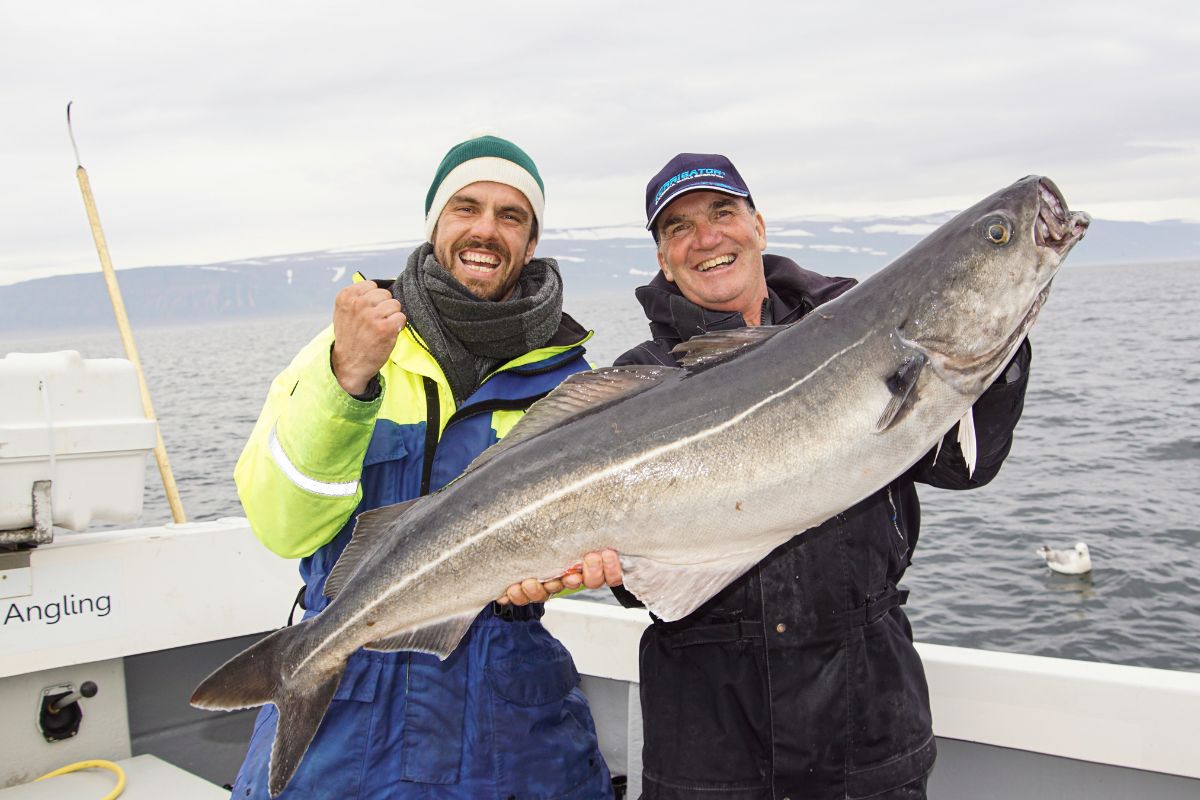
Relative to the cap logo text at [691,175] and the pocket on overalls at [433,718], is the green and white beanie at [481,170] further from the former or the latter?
the pocket on overalls at [433,718]

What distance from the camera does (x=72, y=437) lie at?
4.87m

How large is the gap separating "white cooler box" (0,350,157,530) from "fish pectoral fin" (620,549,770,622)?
10.4 ft

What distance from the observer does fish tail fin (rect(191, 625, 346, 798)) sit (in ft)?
10.9

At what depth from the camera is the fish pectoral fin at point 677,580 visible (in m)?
3.28

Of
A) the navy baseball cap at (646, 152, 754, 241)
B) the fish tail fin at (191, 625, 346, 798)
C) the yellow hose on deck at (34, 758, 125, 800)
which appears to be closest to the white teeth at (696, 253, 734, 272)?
the navy baseball cap at (646, 152, 754, 241)

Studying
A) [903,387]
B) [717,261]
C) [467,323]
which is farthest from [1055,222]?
[467,323]

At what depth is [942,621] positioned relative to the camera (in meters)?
11.3

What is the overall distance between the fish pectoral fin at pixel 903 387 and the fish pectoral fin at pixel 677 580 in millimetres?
622

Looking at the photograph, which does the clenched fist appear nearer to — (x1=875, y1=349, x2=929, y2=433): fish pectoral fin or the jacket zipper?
the jacket zipper

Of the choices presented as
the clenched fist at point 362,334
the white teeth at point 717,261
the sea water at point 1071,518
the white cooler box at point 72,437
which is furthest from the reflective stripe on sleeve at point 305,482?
the sea water at point 1071,518

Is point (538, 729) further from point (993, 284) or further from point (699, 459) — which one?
point (993, 284)

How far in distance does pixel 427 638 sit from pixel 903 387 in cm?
189

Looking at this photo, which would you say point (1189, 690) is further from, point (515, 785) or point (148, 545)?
point (148, 545)

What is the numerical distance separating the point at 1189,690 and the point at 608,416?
2764 millimetres
